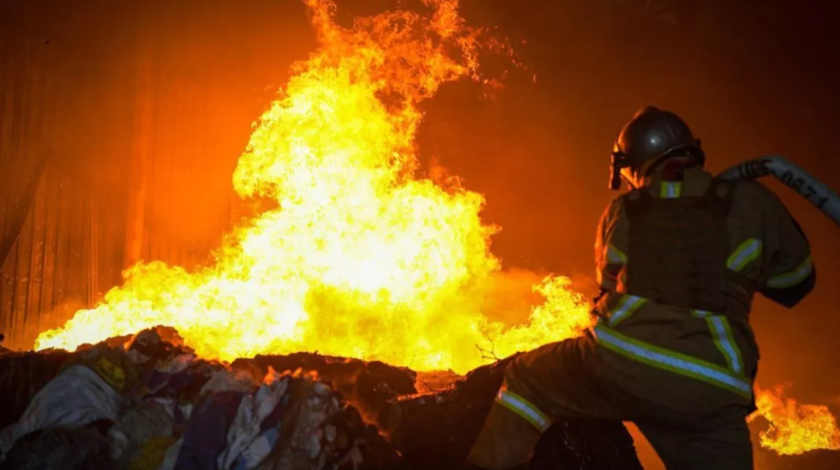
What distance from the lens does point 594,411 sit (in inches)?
106

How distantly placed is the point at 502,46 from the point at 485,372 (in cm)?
872

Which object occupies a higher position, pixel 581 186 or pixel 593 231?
pixel 581 186

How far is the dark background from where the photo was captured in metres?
6.68

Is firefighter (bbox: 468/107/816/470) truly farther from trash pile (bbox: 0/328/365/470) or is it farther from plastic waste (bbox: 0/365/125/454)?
plastic waste (bbox: 0/365/125/454)

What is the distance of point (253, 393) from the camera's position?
2781mm

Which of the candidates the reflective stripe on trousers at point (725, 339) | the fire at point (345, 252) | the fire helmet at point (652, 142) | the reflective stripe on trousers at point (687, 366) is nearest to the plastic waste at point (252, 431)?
→ the reflective stripe on trousers at point (687, 366)

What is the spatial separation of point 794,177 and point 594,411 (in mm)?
1544

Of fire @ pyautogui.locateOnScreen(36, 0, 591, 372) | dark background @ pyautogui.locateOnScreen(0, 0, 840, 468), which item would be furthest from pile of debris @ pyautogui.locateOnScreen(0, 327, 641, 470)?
dark background @ pyautogui.locateOnScreen(0, 0, 840, 468)

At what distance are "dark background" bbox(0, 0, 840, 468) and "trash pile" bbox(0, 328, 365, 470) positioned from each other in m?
4.52

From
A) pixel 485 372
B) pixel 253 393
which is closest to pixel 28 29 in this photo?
pixel 253 393

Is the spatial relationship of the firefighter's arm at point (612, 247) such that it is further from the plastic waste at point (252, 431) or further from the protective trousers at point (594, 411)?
the plastic waste at point (252, 431)

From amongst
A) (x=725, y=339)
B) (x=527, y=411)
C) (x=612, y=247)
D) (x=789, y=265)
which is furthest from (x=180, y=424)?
(x=789, y=265)

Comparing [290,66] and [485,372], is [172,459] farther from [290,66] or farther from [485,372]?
[290,66]

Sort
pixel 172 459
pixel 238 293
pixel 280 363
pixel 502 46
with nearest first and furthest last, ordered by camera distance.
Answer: pixel 172 459 → pixel 280 363 → pixel 238 293 → pixel 502 46
